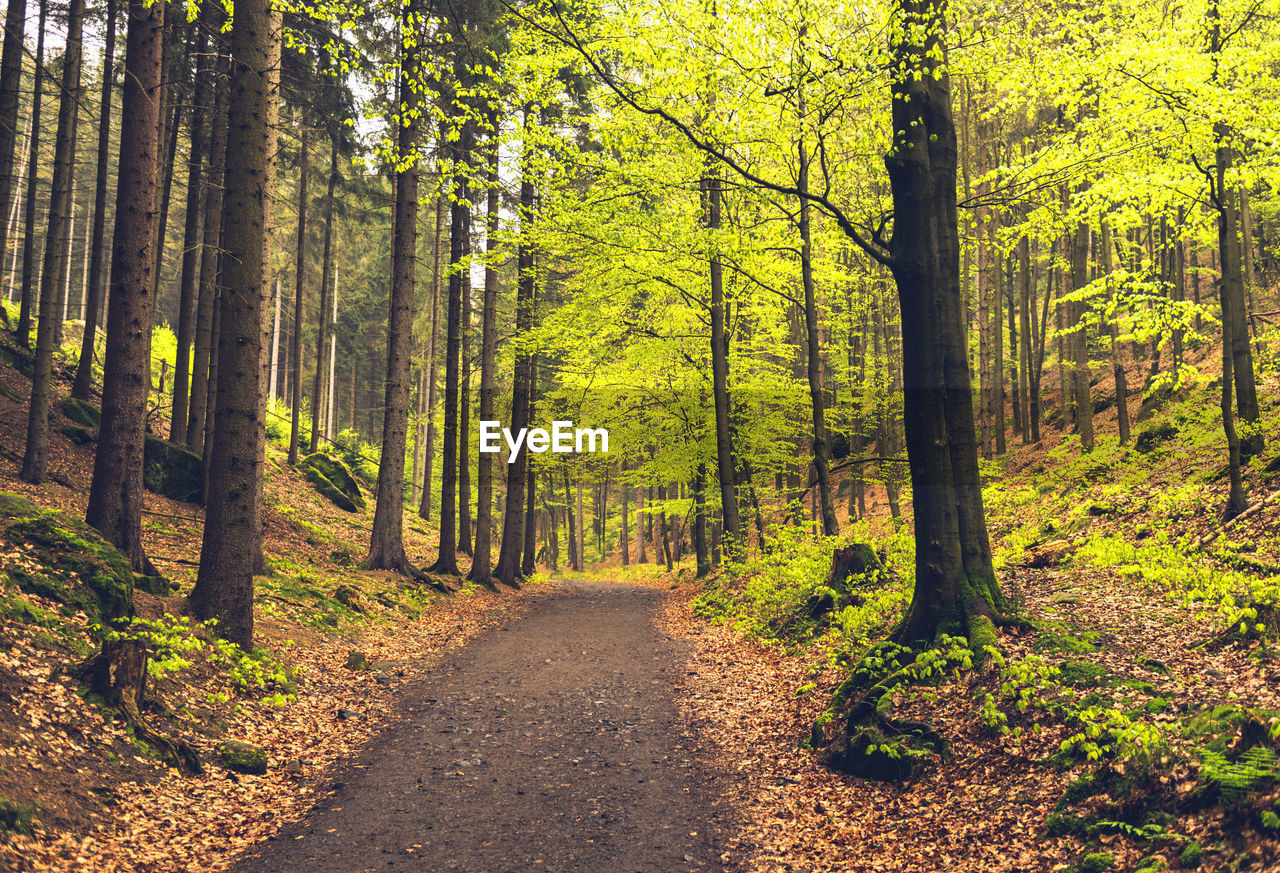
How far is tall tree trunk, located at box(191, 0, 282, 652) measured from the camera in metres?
8.13

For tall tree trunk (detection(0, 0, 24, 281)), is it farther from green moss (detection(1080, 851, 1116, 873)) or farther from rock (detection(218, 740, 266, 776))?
green moss (detection(1080, 851, 1116, 873))

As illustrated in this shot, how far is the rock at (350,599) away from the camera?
39.1ft

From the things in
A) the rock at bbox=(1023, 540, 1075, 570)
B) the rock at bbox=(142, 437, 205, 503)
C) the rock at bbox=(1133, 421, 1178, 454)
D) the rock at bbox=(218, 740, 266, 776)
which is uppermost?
the rock at bbox=(1133, 421, 1178, 454)

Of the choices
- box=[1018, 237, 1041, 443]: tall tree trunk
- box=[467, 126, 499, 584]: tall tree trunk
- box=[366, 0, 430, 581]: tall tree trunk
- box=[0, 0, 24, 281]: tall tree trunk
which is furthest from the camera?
box=[1018, 237, 1041, 443]: tall tree trunk

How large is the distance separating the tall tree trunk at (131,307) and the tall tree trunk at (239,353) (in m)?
1.17

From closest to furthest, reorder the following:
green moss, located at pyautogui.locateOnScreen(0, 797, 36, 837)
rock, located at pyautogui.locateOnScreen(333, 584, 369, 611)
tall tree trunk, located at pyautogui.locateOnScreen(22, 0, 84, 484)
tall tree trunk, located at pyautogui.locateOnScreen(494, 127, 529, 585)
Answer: green moss, located at pyautogui.locateOnScreen(0, 797, 36, 837) < rock, located at pyautogui.locateOnScreen(333, 584, 369, 611) < tall tree trunk, located at pyautogui.locateOnScreen(22, 0, 84, 484) < tall tree trunk, located at pyautogui.locateOnScreen(494, 127, 529, 585)

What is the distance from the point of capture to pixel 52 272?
45.3 ft

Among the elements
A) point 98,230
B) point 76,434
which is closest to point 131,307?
point 76,434

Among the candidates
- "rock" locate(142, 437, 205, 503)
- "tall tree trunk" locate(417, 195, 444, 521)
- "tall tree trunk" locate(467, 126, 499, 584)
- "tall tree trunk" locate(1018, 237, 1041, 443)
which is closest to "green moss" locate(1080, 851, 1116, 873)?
"tall tree trunk" locate(467, 126, 499, 584)

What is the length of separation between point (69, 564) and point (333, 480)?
19620mm

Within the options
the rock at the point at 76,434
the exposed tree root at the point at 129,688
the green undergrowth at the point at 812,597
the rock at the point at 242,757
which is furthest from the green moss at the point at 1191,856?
the rock at the point at 76,434

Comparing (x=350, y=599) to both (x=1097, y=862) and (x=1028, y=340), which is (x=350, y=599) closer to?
(x=1097, y=862)

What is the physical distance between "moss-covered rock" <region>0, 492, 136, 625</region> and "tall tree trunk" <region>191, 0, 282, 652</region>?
95 centimetres

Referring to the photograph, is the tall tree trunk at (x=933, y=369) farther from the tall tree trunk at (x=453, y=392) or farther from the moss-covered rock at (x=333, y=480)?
the moss-covered rock at (x=333, y=480)
